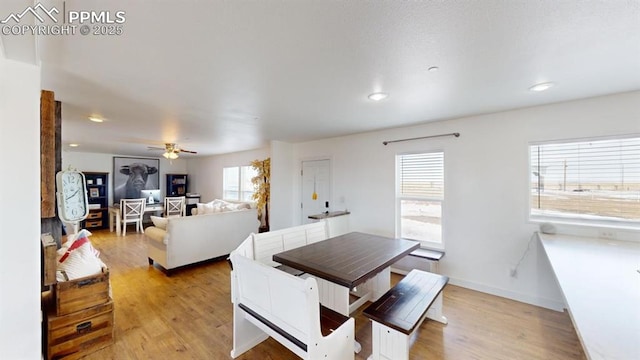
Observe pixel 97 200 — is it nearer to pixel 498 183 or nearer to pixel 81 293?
pixel 81 293

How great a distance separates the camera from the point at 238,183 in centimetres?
715

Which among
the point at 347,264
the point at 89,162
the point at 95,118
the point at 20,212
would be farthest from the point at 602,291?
the point at 89,162

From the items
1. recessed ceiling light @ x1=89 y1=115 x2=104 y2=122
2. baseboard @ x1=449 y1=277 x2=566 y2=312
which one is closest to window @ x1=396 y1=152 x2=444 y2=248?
baseboard @ x1=449 y1=277 x2=566 y2=312

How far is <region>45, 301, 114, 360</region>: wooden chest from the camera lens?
192 centimetres

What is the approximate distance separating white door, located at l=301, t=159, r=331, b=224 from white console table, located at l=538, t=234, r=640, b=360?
10.7ft

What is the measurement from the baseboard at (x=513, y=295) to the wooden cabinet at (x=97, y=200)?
9021 millimetres

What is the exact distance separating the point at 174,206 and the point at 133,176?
2.11 meters

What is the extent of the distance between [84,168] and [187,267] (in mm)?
6026

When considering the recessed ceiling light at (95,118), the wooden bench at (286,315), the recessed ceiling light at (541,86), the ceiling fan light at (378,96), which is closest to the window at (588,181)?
the recessed ceiling light at (541,86)

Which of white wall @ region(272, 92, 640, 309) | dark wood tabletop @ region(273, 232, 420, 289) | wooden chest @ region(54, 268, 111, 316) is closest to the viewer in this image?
dark wood tabletop @ region(273, 232, 420, 289)

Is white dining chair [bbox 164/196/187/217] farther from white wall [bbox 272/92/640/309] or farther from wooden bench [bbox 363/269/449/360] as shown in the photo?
wooden bench [bbox 363/269/449/360]

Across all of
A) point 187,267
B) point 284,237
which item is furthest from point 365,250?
point 187,267

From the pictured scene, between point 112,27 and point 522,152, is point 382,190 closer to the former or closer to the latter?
point 522,152

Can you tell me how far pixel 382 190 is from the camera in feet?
13.2
